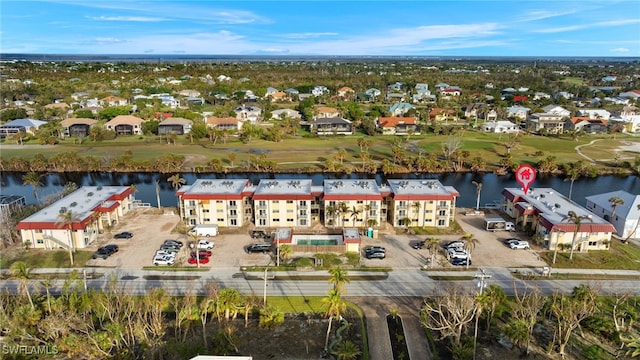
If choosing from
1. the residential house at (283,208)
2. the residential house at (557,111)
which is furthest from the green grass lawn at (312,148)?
the residential house at (283,208)

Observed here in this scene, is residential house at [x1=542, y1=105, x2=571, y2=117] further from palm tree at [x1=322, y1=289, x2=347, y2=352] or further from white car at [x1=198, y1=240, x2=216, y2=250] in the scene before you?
palm tree at [x1=322, y1=289, x2=347, y2=352]

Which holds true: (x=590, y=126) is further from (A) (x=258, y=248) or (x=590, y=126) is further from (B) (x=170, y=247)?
(B) (x=170, y=247)

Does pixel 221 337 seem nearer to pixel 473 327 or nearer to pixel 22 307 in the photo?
pixel 22 307

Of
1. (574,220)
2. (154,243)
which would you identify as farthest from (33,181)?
(574,220)

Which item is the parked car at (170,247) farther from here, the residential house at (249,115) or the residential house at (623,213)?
the residential house at (249,115)

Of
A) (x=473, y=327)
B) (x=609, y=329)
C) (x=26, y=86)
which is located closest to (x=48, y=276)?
(x=473, y=327)

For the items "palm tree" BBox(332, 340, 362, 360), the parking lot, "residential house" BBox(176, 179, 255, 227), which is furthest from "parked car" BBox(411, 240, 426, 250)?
"residential house" BBox(176, 179, 255, 227)
